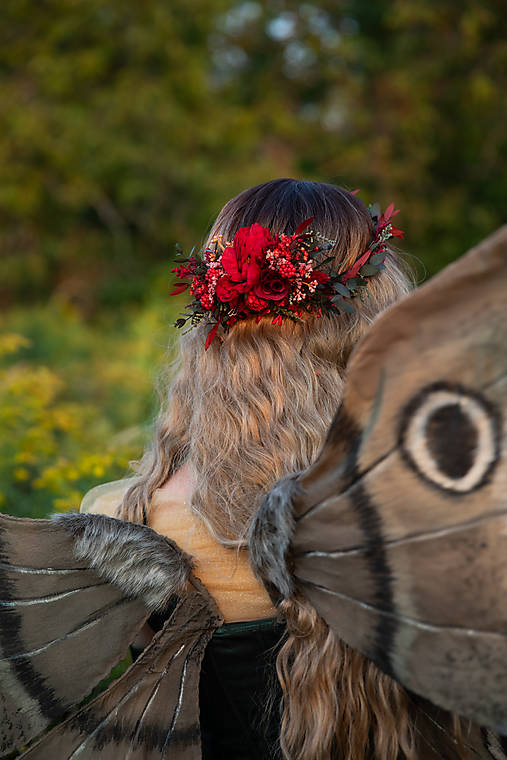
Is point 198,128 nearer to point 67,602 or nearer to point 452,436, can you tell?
point 67,602

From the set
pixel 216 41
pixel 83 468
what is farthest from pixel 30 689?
pixel 216 41

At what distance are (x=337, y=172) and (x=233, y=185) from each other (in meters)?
2.71

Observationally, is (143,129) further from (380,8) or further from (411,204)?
(380,8)

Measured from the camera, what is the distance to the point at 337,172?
14.2 m

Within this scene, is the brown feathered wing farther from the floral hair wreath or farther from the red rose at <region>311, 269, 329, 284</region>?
the red rose at <region>311, 269, 329, 284</region>

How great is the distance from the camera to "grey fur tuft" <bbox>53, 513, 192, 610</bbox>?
1.40 m

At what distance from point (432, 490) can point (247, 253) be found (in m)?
0.73

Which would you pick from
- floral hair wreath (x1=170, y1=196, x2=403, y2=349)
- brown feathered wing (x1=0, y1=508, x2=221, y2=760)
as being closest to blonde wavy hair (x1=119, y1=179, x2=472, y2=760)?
floral hair wreath (x1=170, y1=196, x2=403, y2=349)

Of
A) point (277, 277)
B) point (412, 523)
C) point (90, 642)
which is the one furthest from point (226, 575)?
point (277, 277)

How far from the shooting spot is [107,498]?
170 centimetres

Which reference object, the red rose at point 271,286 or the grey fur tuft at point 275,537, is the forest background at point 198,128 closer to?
the red rose at point 271,286

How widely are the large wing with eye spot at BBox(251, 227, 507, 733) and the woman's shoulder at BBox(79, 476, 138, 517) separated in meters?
0.71

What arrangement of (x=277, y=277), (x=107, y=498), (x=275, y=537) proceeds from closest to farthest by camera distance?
(x=275, y=537)
(x=277, y=277)
(x=107, y=498)

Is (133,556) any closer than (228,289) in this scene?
Yes
